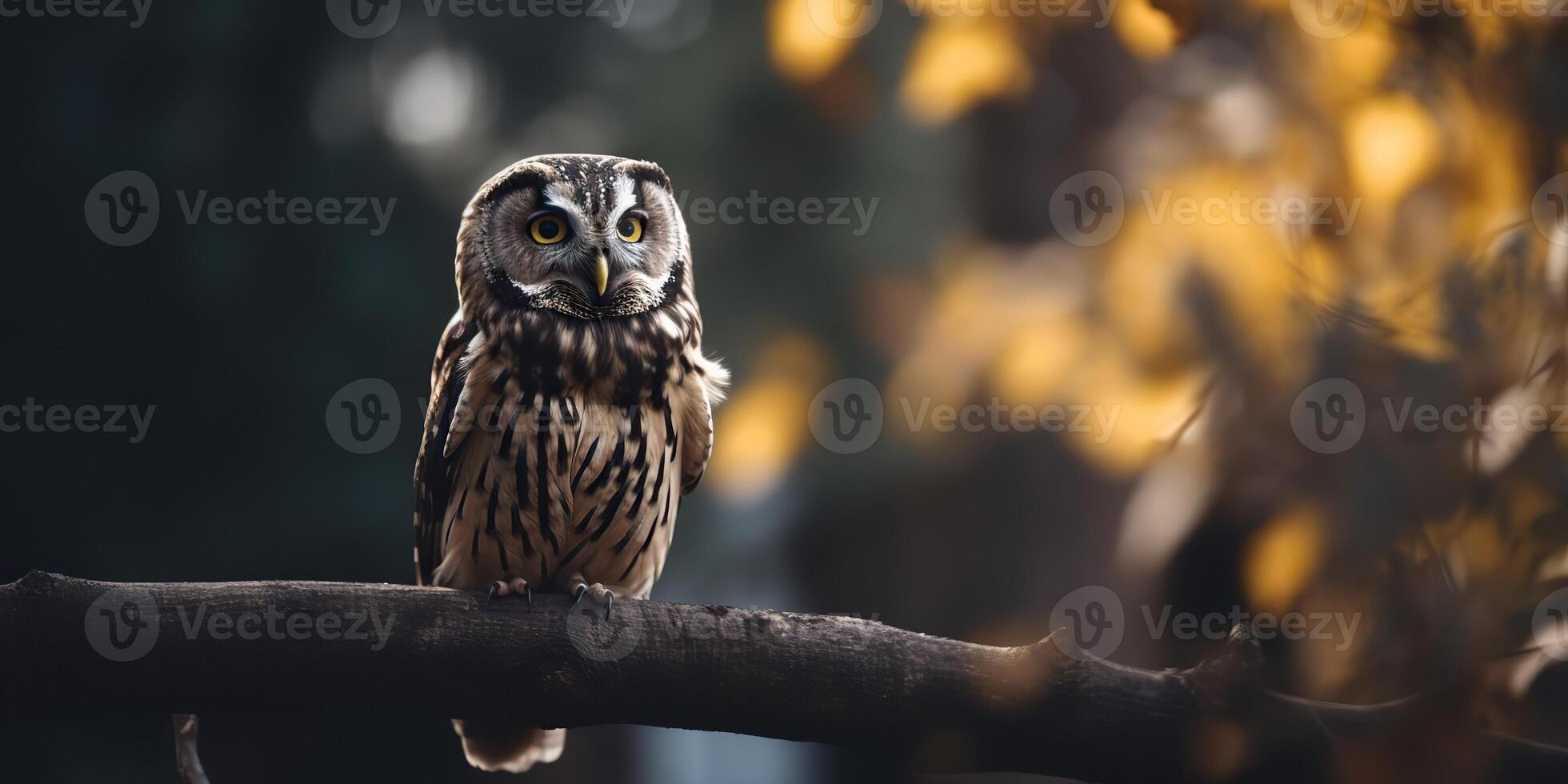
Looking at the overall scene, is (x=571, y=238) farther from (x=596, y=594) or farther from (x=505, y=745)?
(x=505, y=745)

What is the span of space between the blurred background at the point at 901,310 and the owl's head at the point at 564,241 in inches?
25.3

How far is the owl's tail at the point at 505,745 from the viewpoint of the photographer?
2.82m

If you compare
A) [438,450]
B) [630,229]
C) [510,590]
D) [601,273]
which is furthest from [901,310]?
[510,590]

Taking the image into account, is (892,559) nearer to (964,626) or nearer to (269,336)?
Answer: (964,626)

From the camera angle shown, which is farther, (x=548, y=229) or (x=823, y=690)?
(x=548, y=229)

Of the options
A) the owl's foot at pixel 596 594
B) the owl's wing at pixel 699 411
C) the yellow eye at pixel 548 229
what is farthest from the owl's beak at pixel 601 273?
the owl's foot at pixel 596 594

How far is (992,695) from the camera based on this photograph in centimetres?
185

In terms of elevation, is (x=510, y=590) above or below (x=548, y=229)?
below

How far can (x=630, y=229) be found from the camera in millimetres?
2619

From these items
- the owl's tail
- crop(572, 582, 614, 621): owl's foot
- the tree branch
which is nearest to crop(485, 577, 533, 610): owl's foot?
crop(572, 582, 614, 621): owl's foot

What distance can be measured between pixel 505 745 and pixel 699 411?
3.30ft

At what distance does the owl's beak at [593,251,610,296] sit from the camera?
2.48 meters

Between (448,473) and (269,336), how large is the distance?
4.21 ft

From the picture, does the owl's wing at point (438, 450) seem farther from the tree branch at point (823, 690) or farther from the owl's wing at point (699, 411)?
the tree branch at point (823, 690)
